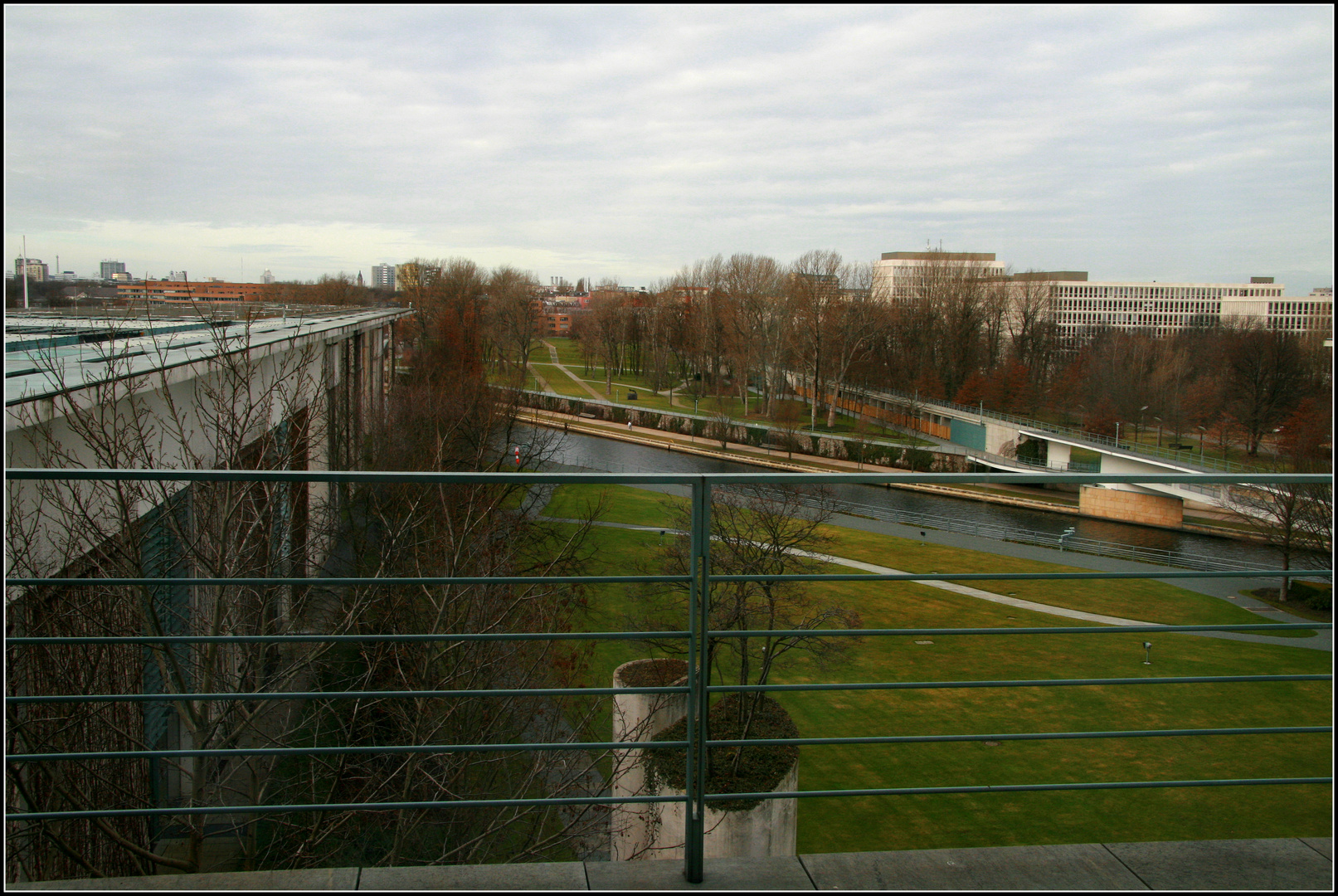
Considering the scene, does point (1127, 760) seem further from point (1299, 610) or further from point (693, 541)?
point (693, 541)

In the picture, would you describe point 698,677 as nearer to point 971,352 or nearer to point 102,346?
point 102,346

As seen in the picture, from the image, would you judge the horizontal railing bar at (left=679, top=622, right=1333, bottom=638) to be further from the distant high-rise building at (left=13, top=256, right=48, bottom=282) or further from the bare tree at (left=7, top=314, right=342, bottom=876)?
the distant high-rise building at (left=13, top=256, right=48, bottom=282)

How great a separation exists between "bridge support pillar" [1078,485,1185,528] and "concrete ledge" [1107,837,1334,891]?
3101 centimetres

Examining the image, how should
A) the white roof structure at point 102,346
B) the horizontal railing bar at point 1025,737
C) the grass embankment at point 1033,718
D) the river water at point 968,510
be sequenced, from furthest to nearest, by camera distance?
the river water at point 968,510, the grass embankment at point 1033,718, the white roof structure at point 102,346, the horizontal railing bar at point 1025,737

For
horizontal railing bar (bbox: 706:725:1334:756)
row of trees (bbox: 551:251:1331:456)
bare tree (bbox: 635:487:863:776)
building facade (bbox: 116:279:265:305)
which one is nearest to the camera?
horizontal railing bar (bbox: 706:725:1334:756)

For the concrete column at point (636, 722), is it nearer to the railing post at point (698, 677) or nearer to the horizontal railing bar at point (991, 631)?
the railing post at point (698, 677)

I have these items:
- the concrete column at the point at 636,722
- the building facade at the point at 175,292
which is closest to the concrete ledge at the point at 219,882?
the concrete column at the point at 636,722

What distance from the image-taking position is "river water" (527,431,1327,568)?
84.0ft

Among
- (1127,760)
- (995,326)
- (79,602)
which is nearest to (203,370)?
(79,602)

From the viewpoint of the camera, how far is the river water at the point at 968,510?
25.6 m

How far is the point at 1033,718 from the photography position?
1834 cm

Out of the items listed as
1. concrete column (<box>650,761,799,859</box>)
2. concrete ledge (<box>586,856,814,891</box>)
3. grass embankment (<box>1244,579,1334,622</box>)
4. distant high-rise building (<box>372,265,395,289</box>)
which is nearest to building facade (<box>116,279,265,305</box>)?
concrete column (<box>650,761,799,859</box>)

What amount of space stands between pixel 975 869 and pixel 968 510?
113 ft

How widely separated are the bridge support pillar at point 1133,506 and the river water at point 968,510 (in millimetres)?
446
